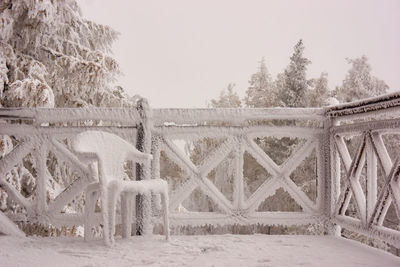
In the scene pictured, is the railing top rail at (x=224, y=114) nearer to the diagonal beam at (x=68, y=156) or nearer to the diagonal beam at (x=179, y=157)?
the diagonal beam at (x=179, y=157)

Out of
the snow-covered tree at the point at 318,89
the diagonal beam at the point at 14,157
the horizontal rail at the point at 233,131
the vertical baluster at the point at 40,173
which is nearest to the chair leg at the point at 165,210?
the horizontal rail at the point at 233,131

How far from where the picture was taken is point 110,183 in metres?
2.45

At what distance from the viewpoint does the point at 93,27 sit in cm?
786

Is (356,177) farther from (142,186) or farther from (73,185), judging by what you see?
(73,185)

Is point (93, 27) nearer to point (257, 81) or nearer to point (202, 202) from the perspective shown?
point (202, 202)

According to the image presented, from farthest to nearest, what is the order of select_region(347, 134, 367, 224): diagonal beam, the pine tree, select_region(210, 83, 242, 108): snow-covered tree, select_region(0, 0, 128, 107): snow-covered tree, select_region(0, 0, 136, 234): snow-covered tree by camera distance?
1. select_region(210, 83, 242, 108): snow-covered tree
2. the pine tree
3. select_region(0, 0, 128, 107): snow-covered tree
4. select_region(0, 0, 136, 234): snow-covered tree
5. select_region(347, 134, 367, 224): diagonal beam

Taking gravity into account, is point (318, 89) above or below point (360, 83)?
above

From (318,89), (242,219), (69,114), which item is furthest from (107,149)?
(318,89)

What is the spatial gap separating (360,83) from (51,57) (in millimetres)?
12906

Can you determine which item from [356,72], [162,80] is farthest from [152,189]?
[162,80]

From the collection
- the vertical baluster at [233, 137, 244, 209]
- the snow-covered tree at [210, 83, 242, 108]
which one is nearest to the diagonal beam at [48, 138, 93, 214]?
the vertical baluster at [233, 137, 244, 209]

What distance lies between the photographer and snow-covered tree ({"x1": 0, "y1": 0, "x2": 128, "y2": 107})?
5570mm

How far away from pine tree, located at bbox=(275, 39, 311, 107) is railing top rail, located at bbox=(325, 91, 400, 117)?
1977cm

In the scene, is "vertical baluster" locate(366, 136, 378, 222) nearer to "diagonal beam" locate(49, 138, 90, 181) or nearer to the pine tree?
"diagonal beam" locate(49, 138, 90, 181)
